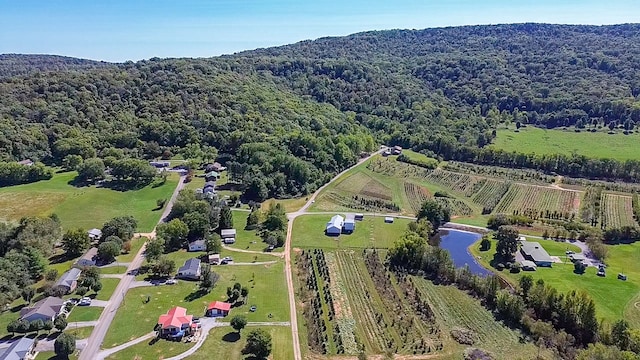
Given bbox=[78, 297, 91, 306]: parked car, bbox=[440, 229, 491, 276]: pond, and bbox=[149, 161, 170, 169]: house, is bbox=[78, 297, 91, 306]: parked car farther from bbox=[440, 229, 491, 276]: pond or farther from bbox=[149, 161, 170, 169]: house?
bbox=[149, 161, 170, 169]: house

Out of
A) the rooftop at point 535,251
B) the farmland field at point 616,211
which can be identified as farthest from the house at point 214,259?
the farmland field at point 616,211

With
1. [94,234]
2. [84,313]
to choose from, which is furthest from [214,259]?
[94,234]

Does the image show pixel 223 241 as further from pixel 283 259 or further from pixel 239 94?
pixel 239 94

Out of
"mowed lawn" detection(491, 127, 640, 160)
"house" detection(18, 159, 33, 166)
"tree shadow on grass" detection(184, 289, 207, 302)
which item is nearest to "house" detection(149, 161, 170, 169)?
"house" detection(18, 159, 33, 166)

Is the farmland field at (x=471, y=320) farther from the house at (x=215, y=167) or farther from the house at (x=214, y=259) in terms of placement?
the house at (x=215, y=167)

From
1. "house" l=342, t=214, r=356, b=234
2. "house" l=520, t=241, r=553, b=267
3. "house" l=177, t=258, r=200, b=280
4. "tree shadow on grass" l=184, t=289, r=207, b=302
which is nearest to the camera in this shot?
"tree shadow on grass" l=184, t=289, r=207, b=302

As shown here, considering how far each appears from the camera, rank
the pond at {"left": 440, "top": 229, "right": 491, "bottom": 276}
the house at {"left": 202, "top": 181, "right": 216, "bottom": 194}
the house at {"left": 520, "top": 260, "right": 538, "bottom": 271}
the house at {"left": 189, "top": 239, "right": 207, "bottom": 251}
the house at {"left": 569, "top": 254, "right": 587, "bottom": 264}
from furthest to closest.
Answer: the house at {"left": 202, "top": 181, "right": 216, "bottom": 194} < the house at {"left": 189, "top": 239, "right": 207, "bottom": 251} < the pond at {"left": 440, "top": 229, "right": 491, "bottom": 276} < the house at {"left": 569, "top": 254, "right": 587, "bottom": 264} < the house at {"left": 520, "top": 260, "right": 538, "bottom": 271}
